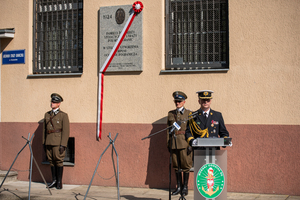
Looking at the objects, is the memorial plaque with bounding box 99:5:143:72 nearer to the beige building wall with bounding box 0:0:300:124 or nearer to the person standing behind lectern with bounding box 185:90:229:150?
the beige building wall with bounding box 0:0:300:124

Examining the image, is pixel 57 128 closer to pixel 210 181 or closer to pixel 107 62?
pixel 107 62

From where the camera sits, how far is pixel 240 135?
24.0 feet

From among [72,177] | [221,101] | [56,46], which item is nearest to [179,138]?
[221,101]

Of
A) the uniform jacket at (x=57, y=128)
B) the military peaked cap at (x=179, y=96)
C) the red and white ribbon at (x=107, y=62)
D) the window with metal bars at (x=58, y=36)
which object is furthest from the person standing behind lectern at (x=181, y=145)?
the window with metal bars at (x=58, y=36)

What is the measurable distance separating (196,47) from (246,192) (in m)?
3.17

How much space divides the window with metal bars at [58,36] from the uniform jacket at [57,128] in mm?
1232

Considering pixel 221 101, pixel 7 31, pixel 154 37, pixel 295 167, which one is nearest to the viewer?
pixel 295 167

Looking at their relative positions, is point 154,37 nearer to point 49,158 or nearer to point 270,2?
point 270,2

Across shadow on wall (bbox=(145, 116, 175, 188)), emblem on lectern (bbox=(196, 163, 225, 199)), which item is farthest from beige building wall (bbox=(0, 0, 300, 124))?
emblem on lectern (bbox=(196, 163, 225, 199))

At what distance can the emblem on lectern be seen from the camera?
17.0 feet

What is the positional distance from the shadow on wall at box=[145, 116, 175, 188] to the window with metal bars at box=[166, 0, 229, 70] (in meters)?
1.40

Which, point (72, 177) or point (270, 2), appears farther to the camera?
point (72, 177)

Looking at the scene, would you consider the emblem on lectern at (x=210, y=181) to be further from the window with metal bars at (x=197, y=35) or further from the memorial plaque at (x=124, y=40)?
the memorial plaque at (x=124, y=40)

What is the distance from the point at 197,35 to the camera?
7.91 metres
